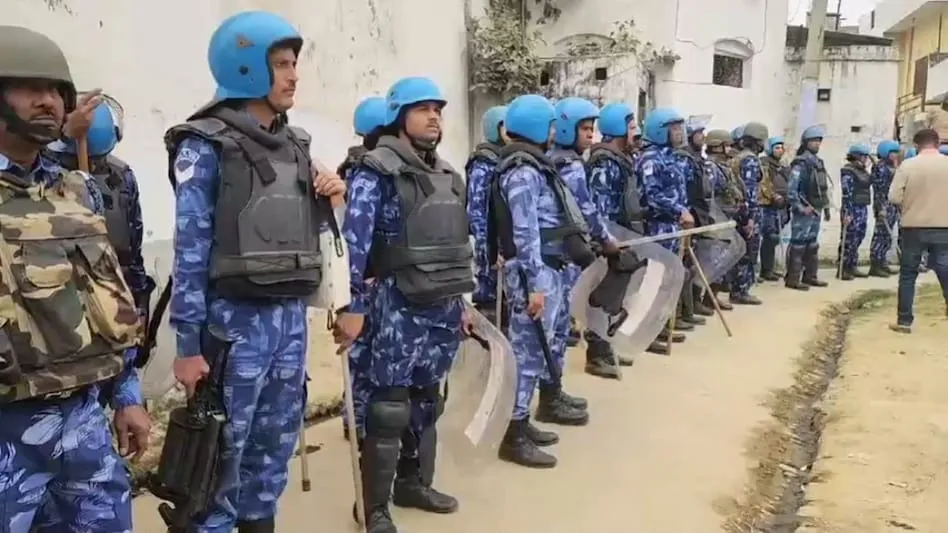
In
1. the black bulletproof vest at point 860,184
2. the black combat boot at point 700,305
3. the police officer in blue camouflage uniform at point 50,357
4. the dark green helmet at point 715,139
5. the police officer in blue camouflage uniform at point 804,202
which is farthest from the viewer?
the black bulletproof vest at point 860,184

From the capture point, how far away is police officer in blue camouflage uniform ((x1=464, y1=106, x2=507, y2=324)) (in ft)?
18.0

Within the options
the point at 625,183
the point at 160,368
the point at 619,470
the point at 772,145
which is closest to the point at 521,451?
the point at 619,470

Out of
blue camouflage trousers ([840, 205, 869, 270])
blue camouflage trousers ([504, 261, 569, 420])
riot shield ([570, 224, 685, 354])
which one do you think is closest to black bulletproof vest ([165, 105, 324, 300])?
blue camouflage trousers ([504, 261, 569, 420])

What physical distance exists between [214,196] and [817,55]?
15.6m

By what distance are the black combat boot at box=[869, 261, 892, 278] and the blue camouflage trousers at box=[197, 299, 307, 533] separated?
11.6 meters

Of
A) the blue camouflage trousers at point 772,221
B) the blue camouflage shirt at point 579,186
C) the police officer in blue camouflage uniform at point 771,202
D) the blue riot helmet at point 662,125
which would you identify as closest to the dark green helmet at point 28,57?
the blue camouflage shirt at point 579,186

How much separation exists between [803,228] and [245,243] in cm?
994

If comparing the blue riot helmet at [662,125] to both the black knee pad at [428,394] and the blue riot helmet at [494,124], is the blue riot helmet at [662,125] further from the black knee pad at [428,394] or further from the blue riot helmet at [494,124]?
the black knee pad at [428,394]

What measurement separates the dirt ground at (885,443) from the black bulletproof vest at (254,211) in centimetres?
268

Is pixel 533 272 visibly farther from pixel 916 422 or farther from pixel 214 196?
pixel 916 422

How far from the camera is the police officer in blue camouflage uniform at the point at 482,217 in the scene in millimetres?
5480

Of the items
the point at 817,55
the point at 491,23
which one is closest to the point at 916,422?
the point at 491,23

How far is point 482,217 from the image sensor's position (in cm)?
554

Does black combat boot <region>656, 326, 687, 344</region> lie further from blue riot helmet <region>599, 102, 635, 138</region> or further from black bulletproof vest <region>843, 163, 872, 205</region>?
black bulletproof vest <region>843, 163, 872, 205</region>
